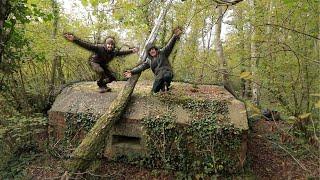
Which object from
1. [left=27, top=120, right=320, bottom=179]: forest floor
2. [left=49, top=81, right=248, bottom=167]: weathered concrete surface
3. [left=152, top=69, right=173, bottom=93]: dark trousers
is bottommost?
[left=27, top=120, right=320, bottom=179]: forest floor

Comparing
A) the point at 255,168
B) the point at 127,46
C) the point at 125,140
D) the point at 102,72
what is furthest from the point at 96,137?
the point at 255,168

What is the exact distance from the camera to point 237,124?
21.5 feet

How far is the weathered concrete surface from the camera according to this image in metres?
6.99

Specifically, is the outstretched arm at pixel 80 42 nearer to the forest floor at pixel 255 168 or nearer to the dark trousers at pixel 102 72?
the dark trousers at pixel 102 72

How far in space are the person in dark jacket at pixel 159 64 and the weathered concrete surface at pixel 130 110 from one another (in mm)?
412

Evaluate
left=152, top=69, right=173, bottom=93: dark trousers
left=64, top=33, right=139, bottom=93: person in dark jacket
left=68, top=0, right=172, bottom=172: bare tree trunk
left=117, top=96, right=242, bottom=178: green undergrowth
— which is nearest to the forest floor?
left=117, top=96, right=242, bottom=178: green undergrowth

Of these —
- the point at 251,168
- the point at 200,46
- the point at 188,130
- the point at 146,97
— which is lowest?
the point at 251,168

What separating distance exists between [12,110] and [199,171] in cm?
493

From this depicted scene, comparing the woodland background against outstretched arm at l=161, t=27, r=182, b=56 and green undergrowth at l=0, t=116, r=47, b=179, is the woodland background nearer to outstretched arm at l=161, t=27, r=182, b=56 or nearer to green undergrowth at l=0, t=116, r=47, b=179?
green undergrowth at l=0, t=116, r=47, b=179

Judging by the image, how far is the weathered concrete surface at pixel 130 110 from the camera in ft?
22.9

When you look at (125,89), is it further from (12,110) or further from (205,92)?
(12,110)

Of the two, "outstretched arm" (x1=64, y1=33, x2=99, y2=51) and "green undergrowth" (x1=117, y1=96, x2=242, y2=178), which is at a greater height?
"outstretched arm" (x1=64, y1=33, x2=99, y2=51)

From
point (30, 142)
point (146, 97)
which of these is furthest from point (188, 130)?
point (30, 142)

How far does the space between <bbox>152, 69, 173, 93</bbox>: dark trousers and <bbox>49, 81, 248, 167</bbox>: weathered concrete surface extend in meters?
0.26
